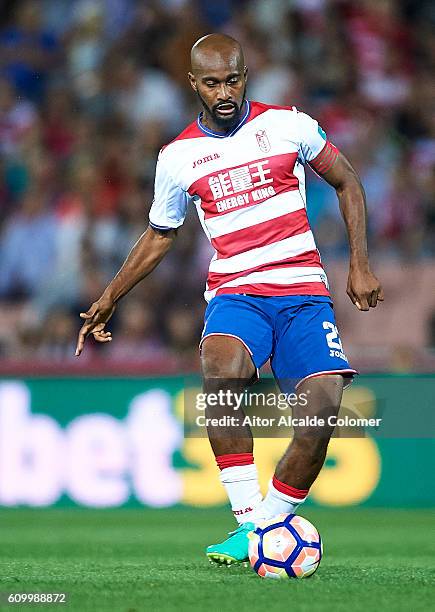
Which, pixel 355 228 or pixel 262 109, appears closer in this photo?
pixel 355 228

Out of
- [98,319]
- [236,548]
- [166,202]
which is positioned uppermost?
[166,202]

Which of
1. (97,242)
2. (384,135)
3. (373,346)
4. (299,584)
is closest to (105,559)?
(299,584)

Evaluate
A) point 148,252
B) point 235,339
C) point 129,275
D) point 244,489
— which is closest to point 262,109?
point 148,252

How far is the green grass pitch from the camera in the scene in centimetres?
518

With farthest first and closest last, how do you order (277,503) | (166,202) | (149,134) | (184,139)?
(149,134) < (166,202) < (184,139) < (277,503)

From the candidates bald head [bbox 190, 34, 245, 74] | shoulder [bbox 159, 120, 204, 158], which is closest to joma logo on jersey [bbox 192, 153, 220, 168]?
shoulder [bbox 159, 120, 204, 158]

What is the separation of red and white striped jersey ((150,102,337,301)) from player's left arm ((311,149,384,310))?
0.06 meters

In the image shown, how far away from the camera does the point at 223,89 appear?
6.38 metres

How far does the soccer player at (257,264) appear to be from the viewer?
620cm

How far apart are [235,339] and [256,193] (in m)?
0.74

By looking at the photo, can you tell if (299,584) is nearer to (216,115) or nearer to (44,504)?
(216,115)

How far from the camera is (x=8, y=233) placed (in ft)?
43.3

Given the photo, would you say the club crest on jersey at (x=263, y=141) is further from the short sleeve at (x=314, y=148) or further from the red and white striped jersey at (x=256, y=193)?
the short sleeve at (x=314, y=148)

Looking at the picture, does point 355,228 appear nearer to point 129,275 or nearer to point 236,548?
point 129,275
